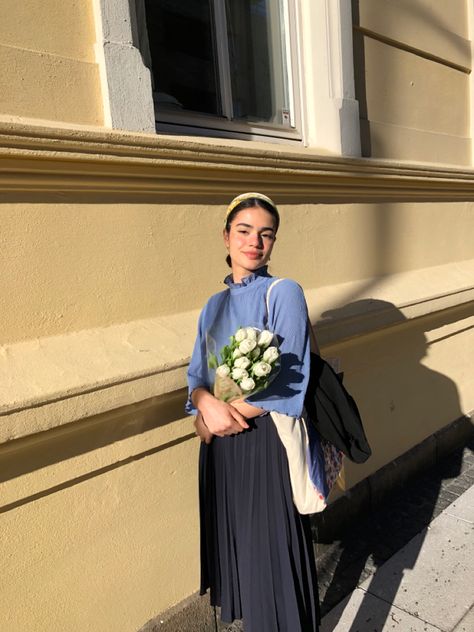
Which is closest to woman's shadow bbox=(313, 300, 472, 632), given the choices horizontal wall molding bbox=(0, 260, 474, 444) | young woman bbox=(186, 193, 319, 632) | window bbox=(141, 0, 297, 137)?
horizontal wall molding bbox=(0, 260, 474, 444)

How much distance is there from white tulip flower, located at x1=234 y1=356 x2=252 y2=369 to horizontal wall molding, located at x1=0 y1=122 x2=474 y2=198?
3.68 ft

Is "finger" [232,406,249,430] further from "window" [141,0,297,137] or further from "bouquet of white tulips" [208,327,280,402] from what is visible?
"window" [141,0,297,137]

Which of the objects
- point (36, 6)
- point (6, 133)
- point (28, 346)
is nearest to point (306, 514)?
point (28, 346)

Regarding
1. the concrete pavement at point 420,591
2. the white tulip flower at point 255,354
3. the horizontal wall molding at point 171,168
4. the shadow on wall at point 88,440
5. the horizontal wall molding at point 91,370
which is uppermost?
the horizontal wall molding at point 171,168

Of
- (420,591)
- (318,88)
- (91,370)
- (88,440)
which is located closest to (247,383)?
(91,370)

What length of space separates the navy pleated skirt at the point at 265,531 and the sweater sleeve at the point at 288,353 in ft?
0.53

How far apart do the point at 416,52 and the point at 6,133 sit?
3331mm

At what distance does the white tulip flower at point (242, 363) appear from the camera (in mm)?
1412

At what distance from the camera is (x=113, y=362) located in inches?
80.6

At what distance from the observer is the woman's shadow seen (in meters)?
2.86

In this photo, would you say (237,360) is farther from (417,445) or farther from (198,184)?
(417,445)

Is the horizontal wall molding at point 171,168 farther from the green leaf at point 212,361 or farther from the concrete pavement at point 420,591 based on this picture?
the concrete pavement at point 420,591

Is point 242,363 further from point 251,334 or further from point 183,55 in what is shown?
point 183,55

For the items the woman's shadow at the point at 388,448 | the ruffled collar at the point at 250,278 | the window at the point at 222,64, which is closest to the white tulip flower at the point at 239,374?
the ruffled collar at the point at 250,278
